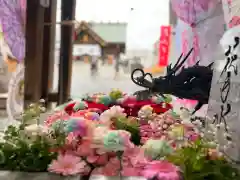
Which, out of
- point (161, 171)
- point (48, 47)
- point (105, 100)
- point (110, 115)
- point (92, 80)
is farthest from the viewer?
point (92, 80)

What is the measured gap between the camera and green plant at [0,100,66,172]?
0.83 m

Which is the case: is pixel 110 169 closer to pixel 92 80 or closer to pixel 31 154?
pixel 31 154

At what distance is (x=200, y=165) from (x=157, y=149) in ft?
0.33

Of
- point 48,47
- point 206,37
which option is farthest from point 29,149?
point 48,47

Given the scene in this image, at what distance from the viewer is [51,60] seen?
278 cm

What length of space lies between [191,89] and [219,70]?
13.2 inches

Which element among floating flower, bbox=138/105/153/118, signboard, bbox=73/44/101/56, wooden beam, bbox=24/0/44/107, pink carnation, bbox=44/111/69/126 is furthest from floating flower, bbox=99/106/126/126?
signboard, bbox=73/44/101/56

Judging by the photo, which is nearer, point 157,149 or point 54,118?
point 157,149

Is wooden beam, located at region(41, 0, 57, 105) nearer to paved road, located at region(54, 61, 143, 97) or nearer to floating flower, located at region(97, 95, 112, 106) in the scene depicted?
paved road, located at region(54, 61, 143, 97)

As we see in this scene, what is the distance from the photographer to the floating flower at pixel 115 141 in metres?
0.78

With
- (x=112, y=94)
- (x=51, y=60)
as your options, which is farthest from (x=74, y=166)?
(x=51, y=60)

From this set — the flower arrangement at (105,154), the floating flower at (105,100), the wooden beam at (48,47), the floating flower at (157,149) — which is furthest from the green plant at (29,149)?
the wooden beam at (48,47)

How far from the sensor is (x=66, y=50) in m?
2.96

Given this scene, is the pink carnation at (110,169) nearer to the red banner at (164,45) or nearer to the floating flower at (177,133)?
the floating flower at (177,133)
